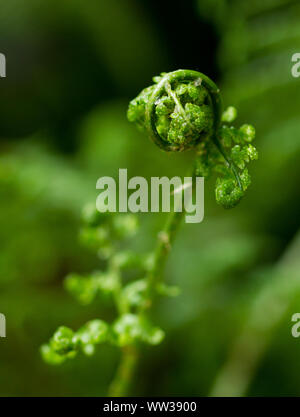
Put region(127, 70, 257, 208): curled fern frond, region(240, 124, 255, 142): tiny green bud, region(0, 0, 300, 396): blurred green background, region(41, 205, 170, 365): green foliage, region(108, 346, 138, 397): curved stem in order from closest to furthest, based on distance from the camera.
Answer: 1. region(127, 70, 257, 208): curled fern frond
2. region(240, 124, 255, 142): tiny green bud
3. region(41, 205, 170, 365): green foliage
4. region(108, 346, 138, 397): curved stem
5. region(0, 0, 300, 396): blurred green background

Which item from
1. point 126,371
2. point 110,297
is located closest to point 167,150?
point 110,297

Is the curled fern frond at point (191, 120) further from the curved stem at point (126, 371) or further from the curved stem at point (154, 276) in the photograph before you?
the curved stem at point (126, 371)

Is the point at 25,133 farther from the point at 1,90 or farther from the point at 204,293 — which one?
the point at 204,293

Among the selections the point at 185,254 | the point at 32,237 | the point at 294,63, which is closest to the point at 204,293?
the point at 185,254

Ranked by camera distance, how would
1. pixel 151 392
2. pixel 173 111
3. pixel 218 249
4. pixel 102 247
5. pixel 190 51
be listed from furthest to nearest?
pixel 190 51
pixel 218 249
pixel 151 392
pixel 102 247
pixel 173 111

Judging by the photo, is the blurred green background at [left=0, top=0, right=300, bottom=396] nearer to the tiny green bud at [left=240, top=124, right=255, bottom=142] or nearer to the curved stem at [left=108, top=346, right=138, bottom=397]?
the curved stem at [left=108, top=346, right=138, bottom=397]

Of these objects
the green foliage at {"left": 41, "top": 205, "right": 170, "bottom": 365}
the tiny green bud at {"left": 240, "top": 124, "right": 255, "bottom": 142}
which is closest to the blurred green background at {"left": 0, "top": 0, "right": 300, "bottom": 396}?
the green foliage at {"left": 41, "top": 205, "right": 170, "bottom": 365}
